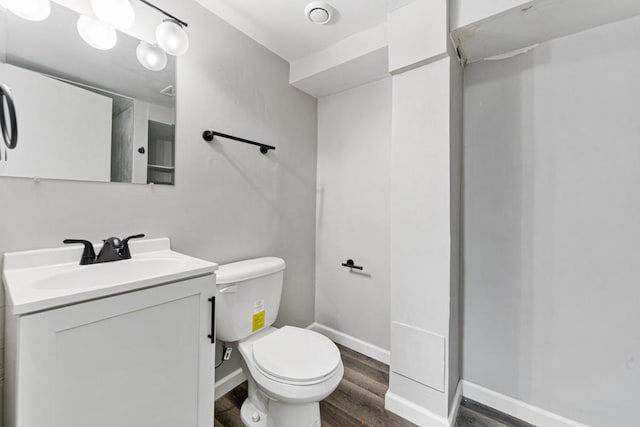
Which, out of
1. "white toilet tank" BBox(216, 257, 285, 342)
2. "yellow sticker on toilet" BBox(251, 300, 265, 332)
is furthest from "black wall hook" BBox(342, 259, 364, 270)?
"yellow sticker on toilet" BBox(251, 300, 265, 332)

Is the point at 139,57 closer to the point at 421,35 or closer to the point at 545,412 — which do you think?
the point at 421,35

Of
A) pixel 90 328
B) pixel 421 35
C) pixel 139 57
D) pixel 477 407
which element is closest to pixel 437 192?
pixel 421 35

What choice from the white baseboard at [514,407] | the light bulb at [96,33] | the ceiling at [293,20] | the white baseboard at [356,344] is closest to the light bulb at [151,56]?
the light bulb at [96,33]

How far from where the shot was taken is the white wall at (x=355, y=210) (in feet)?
6.31

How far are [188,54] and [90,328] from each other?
1348mm

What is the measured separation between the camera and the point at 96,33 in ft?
3.65

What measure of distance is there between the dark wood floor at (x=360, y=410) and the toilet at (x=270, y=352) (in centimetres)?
18

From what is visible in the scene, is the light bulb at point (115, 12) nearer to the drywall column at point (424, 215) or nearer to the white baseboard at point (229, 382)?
the drywall column at point (424, 215)

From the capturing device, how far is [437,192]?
53.3 inches

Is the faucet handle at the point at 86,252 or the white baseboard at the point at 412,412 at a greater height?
the faucet handle at the point at 86,252

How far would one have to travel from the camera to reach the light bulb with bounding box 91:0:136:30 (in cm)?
106

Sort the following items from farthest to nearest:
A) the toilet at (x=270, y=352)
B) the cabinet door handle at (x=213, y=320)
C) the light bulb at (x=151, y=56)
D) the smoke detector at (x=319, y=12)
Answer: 1. the smoke detector at (x=319, y=12)
2. the light bulb at (x=151, y=56)
3. the toilet at (x=270, y=352)
4. the cabinet door handle at (x=213, y=320)

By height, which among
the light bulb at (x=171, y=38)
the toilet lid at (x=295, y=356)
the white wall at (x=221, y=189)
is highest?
the light bulb at (x=171, y=38)

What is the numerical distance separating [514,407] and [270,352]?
1.38 meters
